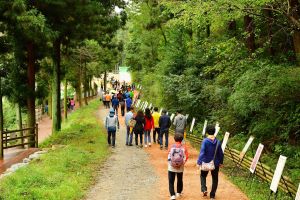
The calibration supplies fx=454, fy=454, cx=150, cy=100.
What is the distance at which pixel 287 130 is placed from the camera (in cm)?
1473

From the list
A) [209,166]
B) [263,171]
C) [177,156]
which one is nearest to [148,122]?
[263,171]

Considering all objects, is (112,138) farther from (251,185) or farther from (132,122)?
(251,185)

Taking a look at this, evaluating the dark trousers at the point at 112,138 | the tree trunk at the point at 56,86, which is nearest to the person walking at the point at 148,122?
the dark trousers at the point at 112,138

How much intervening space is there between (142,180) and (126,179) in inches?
19.5

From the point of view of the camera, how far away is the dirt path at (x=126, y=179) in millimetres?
11492

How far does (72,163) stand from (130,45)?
4247 cm

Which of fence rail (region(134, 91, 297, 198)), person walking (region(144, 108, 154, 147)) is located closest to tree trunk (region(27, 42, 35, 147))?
person walking (region(144, 108, 154, 147))

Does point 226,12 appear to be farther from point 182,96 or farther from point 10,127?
point 10,127

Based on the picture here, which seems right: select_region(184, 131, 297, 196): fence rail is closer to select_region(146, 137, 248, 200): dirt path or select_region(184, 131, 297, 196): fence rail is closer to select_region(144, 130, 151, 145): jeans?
select_region(146, 137, 248, 200): dirt path

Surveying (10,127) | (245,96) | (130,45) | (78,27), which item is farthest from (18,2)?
(130,45)

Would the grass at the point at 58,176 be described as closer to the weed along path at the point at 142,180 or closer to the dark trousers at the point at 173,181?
the weed along path at the point at 142,180

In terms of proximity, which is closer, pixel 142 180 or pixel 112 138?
pixel 142 180

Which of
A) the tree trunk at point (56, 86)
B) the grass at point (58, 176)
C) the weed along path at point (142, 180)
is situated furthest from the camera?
the tree trunk at point (56, 86)

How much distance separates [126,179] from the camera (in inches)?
529
